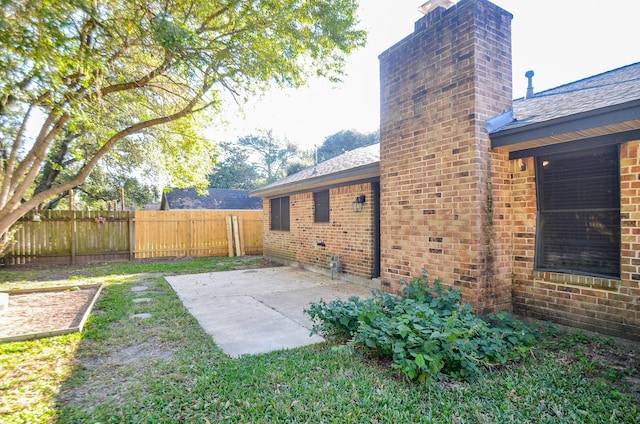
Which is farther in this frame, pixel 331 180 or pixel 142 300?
pixel 331 180

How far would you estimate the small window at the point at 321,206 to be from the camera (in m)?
8.65

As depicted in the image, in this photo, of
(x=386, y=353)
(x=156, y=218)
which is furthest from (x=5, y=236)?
(x=386, y=353)

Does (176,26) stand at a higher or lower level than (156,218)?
higher

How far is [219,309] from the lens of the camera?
533cm

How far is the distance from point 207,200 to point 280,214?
9.76m

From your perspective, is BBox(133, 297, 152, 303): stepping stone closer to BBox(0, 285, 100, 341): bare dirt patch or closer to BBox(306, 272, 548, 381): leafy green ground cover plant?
BBox(0, 285, 100, 341): bare dirt patch

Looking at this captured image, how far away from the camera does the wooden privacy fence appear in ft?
34.2

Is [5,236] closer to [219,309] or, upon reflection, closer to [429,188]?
[219,309]

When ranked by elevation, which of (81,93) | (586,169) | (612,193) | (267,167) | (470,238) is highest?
(267,167)

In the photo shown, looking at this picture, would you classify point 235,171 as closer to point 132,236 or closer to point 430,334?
point 132,236

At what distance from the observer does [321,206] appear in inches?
350

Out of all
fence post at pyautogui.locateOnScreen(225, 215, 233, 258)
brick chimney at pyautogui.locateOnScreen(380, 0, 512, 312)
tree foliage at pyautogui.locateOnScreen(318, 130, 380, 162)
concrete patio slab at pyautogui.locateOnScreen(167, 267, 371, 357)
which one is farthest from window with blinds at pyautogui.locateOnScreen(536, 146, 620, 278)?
tree foliage at pyautogui.locateOnScreen(318, 130, 380, 162)

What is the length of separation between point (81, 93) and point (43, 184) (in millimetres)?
12760

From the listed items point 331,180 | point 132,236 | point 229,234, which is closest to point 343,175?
point 331,180
